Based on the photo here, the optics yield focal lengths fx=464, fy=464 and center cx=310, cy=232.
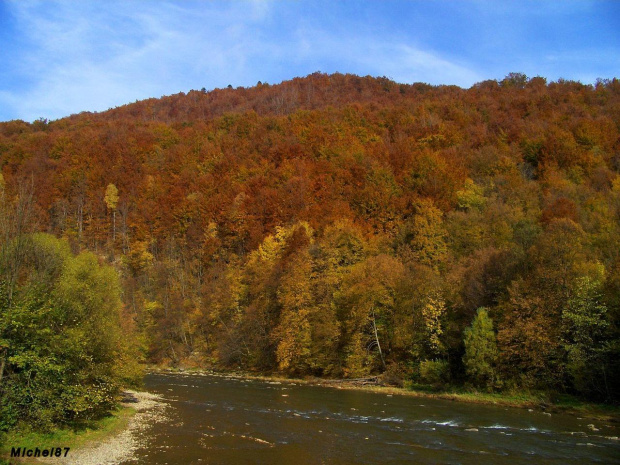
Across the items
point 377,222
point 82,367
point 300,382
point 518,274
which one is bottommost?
point 300,382

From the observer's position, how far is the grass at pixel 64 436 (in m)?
17.5

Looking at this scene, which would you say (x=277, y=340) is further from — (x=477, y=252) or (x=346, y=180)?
(x=346, y=180)

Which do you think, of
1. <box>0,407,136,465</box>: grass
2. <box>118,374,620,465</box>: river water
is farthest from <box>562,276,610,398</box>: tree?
<box>0,407,136,465</box>: grass

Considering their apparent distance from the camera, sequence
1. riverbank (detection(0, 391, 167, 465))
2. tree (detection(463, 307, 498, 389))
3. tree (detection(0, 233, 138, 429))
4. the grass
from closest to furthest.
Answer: the grass, riverbank (detection(0, 391, 167, 465)), tree (detection(0, 233, 138, 429)), tree (detection(463, 307, 498, 389))

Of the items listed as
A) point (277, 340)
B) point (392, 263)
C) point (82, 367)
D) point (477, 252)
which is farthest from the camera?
point (277, 340)

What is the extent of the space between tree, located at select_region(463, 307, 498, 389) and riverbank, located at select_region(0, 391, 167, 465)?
24914 millimetres

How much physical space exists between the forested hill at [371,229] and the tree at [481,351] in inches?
6.4

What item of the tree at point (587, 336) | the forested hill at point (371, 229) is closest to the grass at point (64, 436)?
the forested hill at point (371, 229)

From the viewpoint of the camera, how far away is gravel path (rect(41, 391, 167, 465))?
18328 millimetres

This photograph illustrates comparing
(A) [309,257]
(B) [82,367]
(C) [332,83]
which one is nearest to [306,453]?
(B) [82,367]

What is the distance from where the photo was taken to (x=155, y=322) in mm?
77250

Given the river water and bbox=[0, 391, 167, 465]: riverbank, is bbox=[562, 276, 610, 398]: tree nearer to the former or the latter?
the river water

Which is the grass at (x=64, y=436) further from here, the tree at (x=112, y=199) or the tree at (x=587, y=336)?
the tree at (x=112, y=199)

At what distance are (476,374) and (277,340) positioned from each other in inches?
994
